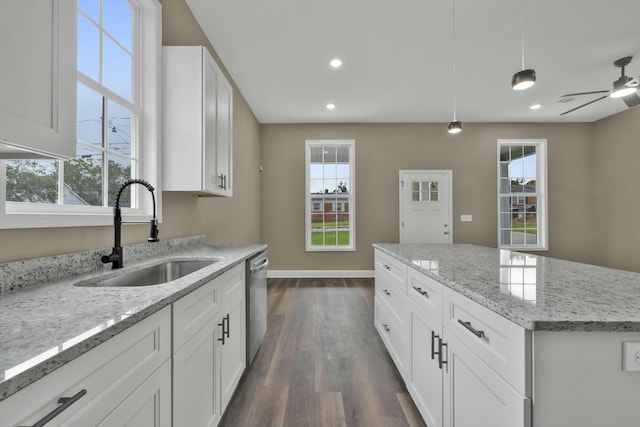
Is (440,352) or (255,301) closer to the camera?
(440,352)

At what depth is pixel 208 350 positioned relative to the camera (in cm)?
137

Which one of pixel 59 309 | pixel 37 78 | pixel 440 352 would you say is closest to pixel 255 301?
pixel 440 352

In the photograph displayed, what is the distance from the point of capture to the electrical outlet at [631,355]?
2.47ft

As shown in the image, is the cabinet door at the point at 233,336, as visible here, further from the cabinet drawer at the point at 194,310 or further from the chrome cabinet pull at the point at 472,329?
the chrome cabinet pull at the point at 472,329

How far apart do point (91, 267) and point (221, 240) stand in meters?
2.03

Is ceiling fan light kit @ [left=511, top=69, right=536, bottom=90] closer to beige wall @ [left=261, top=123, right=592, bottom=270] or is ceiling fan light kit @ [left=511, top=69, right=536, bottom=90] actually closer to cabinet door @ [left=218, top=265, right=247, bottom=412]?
cabinet door @ [left=218, top=265, right=247, bottom=412]

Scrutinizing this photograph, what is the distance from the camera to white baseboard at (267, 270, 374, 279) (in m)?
5.45

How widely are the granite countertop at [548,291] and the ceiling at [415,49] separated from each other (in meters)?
2.37

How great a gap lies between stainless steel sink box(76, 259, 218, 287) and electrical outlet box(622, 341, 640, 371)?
72.7 inches

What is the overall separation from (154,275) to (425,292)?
5.29 ft

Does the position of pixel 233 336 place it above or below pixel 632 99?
below

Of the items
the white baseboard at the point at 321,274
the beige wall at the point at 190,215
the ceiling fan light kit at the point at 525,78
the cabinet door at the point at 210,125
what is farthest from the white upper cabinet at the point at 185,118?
the white baseboard at the point at 321,274

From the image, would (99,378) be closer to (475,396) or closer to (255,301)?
(475,396)

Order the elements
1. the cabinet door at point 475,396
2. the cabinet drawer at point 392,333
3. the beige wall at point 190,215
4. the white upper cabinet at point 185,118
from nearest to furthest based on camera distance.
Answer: the cabinet door at point 475,396 < the beige wall at point 190,215 < the cabinet drawer at point 392,333 < the white upper cabinet at point 185,118
